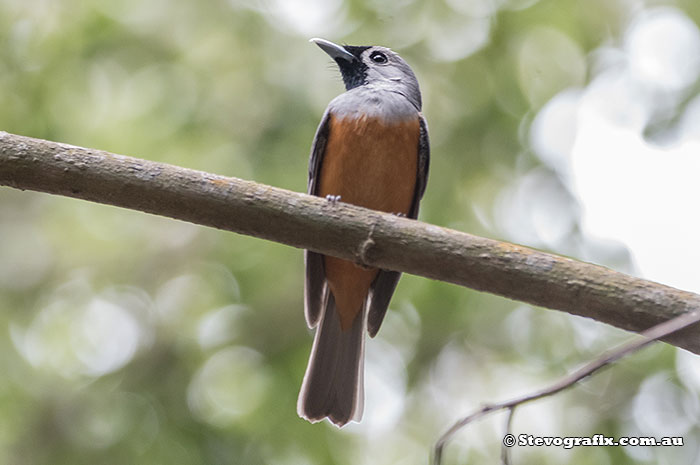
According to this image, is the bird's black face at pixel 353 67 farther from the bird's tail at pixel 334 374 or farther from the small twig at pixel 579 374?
the small twig at pixel 579 374

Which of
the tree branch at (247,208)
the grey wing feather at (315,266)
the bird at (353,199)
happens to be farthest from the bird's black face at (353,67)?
the tree branch at (247,208)

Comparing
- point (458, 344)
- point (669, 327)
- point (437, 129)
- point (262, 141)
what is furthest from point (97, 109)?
point (669, 327)

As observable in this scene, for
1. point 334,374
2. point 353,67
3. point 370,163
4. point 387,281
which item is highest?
point 353,67

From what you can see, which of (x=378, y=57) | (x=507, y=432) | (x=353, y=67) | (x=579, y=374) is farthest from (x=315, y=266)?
(x=579, y=374)

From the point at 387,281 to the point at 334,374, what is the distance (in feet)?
2.10

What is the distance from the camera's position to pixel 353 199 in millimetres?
4375

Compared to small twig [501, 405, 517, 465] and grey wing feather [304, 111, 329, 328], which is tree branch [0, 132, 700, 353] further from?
grey wing feather [304, 111, 329, 328]

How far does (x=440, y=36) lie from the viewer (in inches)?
228

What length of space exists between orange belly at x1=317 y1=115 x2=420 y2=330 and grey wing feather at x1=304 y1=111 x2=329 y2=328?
45mm

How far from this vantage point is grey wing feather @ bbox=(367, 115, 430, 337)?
461cm

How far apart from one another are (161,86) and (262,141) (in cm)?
87

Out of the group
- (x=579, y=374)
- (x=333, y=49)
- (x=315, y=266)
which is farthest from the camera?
(x=333, y=49)

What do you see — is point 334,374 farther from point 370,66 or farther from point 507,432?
point 507,432

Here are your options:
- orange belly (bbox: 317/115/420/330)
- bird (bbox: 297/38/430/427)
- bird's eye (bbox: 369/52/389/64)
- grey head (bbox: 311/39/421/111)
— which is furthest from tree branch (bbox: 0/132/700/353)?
bird's eye (bbox: 369/52/389/64)
